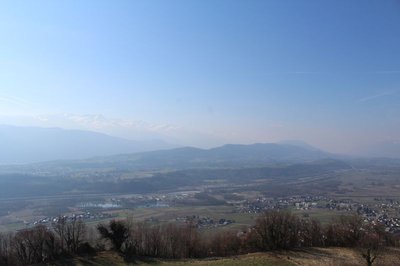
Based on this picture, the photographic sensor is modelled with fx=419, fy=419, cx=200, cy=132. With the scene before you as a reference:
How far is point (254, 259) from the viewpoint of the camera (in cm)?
2748

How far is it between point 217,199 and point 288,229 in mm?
77786

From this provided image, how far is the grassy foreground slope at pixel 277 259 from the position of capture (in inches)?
1029

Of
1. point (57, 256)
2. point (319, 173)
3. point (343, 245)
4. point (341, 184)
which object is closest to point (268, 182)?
point (341, 184)

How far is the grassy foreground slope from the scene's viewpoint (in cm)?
2612

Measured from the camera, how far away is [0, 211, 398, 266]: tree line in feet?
97.0

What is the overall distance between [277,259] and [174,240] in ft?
37.9

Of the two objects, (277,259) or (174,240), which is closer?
(277,259)

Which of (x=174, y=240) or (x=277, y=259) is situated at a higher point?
(x=277, y=259)

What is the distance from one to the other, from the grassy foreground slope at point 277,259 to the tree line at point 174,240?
1.03m

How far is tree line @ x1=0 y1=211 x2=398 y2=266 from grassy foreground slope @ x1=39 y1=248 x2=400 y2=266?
103cm

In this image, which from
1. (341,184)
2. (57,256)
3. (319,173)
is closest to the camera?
(57,256)

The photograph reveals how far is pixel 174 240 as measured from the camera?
1427 inches

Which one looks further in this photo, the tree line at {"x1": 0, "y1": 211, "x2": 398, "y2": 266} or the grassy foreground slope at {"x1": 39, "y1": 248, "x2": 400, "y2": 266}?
the tree line at {"x1": 0, "y1": 211, "x2": 398, "y2": 266}

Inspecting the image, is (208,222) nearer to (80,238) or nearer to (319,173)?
(80,238)
